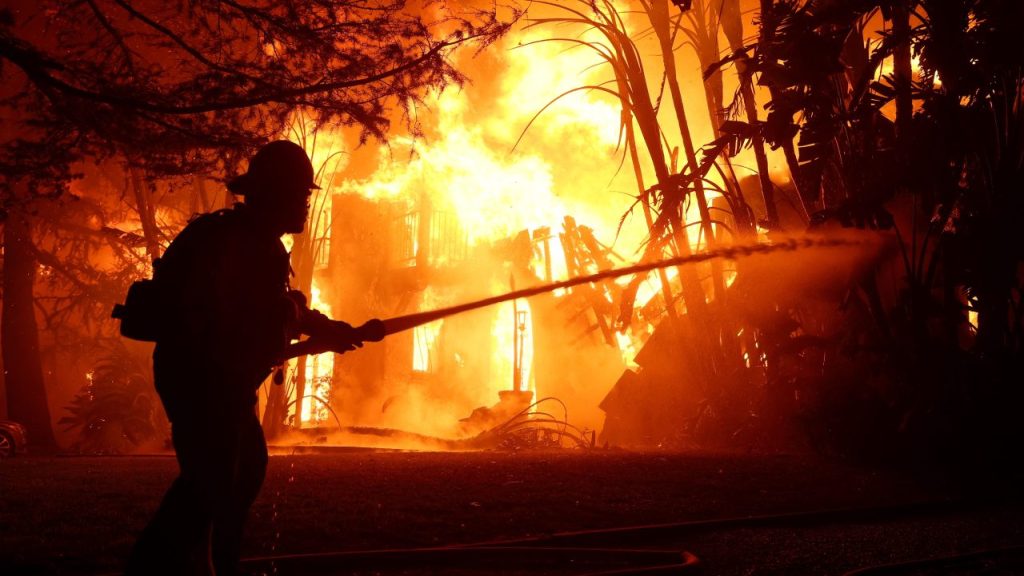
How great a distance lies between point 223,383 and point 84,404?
60.7 feet

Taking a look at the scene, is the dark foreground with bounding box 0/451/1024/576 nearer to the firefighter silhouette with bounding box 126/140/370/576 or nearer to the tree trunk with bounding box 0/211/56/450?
the firefighter silhouette with bounding box 126/140/370/576

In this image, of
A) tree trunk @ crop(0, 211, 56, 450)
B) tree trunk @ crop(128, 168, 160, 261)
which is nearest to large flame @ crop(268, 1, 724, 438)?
tree trunk @ crop(128, 168, 160, 261)

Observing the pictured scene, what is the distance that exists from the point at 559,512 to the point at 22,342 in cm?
1750

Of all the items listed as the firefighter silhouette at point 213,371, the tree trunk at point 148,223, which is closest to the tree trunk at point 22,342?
the tree trunk at point 148,223

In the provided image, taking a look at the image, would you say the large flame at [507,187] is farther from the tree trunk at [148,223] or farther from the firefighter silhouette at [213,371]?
the firefighter silhouette at [213,371]

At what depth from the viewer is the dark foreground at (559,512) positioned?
4277mm

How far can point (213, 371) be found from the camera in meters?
2.89

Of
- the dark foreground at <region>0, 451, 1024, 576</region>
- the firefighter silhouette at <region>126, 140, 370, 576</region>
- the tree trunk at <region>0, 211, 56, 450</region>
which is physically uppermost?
the tree trunk at <region>0, 211, 56, 450</region>

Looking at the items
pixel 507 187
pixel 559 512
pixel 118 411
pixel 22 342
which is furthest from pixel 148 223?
pixel 559 512

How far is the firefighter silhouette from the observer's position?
2863 millimetres

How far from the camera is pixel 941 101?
686 cm

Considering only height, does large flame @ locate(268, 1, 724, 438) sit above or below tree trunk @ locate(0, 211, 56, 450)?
above

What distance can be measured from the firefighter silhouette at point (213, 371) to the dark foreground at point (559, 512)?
1191mm

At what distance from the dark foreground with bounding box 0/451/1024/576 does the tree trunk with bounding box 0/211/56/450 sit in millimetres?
11920
